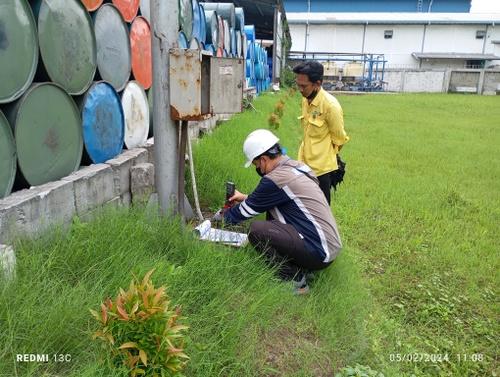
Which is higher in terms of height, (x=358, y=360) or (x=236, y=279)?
(x=236, y=279)

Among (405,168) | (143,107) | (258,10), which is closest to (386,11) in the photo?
(258,10)

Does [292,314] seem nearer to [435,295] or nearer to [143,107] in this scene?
[435,295]

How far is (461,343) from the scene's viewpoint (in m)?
3.00

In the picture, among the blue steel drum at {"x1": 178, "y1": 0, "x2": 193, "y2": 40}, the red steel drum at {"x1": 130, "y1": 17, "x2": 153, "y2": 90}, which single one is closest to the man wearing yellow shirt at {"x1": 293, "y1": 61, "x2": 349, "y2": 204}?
the red steel drum at {"x1": 130, "y1": 17, "x2": 153, "y2": 90}

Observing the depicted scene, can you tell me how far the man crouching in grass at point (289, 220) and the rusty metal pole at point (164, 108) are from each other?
1.85ft

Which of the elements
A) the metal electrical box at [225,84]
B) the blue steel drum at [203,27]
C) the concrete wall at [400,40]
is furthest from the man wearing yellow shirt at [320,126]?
the concrete wall at [400,40]

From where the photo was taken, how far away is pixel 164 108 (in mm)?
3086

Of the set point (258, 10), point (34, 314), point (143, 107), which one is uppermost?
point (258, 10)

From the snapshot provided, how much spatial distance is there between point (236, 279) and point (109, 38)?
2.19 metres

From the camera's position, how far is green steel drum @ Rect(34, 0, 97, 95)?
2.67 m

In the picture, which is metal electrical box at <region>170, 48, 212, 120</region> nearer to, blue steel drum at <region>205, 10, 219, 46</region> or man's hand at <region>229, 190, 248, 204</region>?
man's hand at <region>229, 190, 248, 204</region>

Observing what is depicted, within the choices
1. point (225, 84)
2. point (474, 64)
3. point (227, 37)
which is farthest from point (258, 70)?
point (474, 64)

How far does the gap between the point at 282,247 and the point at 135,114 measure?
6.52 ft

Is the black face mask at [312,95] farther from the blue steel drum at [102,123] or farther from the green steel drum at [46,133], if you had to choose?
Answer: the green steel drum at [46,133]
